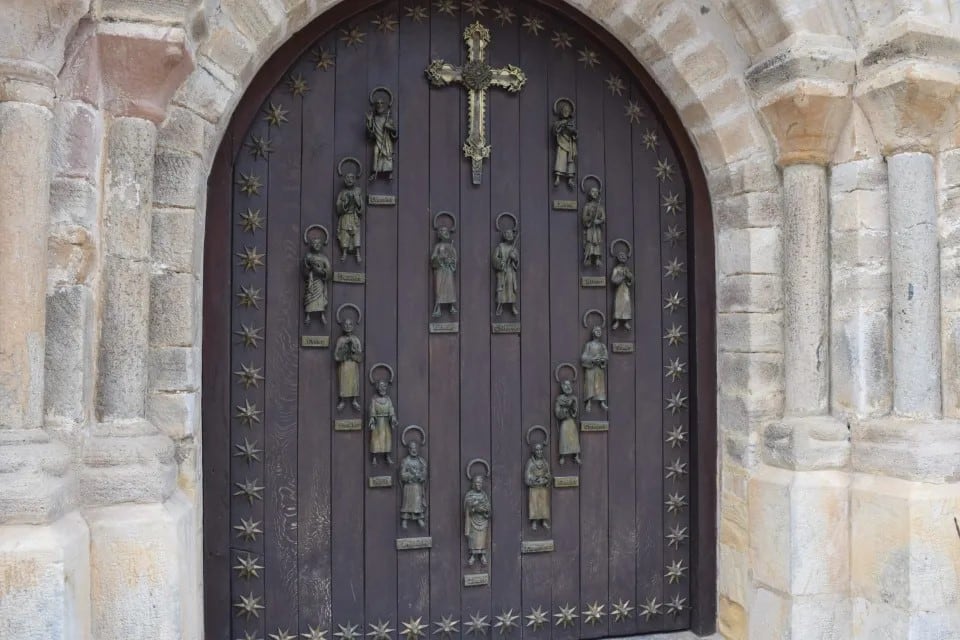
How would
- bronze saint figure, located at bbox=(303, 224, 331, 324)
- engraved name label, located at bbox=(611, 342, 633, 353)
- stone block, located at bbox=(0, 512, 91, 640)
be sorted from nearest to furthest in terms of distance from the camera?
1. stone block, located at bbox=(0, 512, 91, 640)
2. bronze saint figure, located at bbox=(303, 224, 331, 324)
3. engraved name label, located at bbox=(611, 342, 633, 353)

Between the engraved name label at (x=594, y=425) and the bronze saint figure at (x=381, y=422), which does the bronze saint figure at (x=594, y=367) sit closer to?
the engraved name label at (x=594, y=425)

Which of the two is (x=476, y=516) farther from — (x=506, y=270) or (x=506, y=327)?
(x=506, y=270)

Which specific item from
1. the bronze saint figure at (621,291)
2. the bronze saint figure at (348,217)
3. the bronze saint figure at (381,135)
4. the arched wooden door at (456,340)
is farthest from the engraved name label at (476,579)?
the bronze saint figure at (381,135)

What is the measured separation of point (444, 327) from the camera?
3.12 metres

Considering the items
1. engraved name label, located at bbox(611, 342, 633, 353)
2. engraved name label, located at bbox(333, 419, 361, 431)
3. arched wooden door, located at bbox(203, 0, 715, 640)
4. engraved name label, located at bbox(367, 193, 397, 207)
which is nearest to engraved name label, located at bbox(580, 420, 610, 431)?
arched wooden door, located at bbox(203, 0, 715, 640)

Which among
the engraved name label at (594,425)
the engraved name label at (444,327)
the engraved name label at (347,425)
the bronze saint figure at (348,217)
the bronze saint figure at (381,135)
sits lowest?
the engraved name label at (594,425)

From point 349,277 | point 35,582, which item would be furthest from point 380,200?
point 35,582

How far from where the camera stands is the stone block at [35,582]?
2061mm

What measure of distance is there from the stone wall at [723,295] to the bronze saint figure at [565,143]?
37 cm

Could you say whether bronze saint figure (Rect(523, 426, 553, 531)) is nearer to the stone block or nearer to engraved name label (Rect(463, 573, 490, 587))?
engraved name label (Rect(463, 573, 490, 587))

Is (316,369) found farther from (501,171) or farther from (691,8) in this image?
(691,8)

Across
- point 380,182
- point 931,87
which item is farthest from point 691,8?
point 380,182

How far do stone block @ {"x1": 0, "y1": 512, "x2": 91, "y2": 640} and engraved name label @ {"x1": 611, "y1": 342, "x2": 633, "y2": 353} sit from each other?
6.63ft

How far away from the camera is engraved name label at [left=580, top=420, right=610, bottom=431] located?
3254mm
